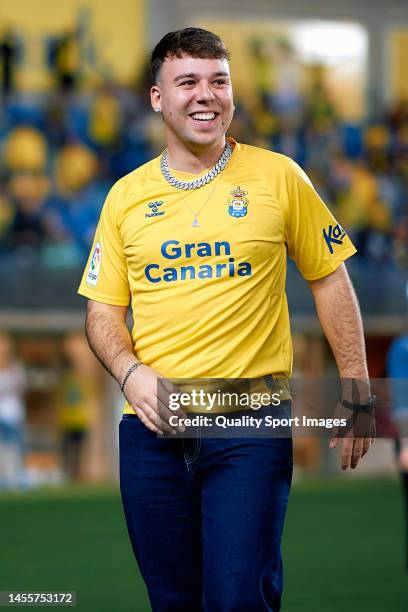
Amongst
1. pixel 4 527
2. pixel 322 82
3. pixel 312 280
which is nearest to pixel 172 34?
pixel 312 280

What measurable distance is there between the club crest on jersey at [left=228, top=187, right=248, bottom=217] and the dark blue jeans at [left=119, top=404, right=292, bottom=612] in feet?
2.42

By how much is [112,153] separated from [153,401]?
17.5 m

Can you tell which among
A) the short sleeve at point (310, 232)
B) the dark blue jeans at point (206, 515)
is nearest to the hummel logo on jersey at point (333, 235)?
the short sleeve at point (310, 232)

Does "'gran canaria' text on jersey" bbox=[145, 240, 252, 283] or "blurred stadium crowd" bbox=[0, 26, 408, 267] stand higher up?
"blurred stadium crowd" bbox=[0, 26, 408, 267]

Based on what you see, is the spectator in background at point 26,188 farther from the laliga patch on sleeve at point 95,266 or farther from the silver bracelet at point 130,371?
the silver bracelet at point 130,371

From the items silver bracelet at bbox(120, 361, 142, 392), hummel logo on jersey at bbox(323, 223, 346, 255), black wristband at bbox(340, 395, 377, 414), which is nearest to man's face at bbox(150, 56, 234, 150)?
hummel logo on jersey at bbox(323, 223, 346, 255)

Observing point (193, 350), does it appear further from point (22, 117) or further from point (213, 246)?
point (22, 117)

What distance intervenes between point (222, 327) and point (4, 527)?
9.77 metres

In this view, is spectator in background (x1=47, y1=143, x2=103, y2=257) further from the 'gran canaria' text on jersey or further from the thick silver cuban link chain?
the 'gran canaria' text on jersey

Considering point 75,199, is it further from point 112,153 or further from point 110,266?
point 110,266

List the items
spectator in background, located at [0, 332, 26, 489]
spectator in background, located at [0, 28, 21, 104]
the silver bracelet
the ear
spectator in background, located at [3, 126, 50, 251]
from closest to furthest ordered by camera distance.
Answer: the silver bracelet
the ear
spectator in background, located at [3, 126, 50, 251]
spectator in background, located at [0, 332, 26, 489]
spectator in background, located at [0, 28, 21, 104]

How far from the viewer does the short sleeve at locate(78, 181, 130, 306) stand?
4.61 metres

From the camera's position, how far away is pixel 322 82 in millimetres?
25562

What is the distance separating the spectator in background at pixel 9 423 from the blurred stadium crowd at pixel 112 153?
177 centimetres
